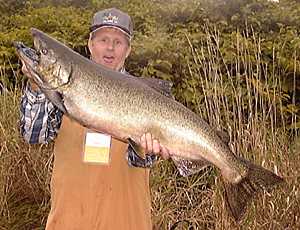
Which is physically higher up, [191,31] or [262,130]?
[191,31]

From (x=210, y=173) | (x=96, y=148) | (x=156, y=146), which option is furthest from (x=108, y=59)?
(x=210, y=173)

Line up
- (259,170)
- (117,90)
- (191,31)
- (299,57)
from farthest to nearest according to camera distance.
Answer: (191,31), (299,57), (259,170), (117,90)

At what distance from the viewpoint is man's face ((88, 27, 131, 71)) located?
3561 millimetres

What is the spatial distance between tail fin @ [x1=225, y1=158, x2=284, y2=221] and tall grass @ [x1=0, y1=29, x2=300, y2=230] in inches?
59.4

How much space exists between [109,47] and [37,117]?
2.08 ft

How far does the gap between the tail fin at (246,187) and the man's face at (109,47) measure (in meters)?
0.92

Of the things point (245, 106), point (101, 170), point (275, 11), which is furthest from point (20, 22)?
point (101, 170)

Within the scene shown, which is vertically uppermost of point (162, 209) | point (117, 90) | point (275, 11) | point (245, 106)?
point (275, 11)

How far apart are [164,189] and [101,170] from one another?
250 cm

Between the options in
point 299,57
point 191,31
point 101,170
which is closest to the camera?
point 101,170

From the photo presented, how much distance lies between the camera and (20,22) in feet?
35.5

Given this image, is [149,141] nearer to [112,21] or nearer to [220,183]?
[112,21]

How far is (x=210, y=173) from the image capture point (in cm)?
582

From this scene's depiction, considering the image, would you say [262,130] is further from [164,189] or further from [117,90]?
[117,90]
